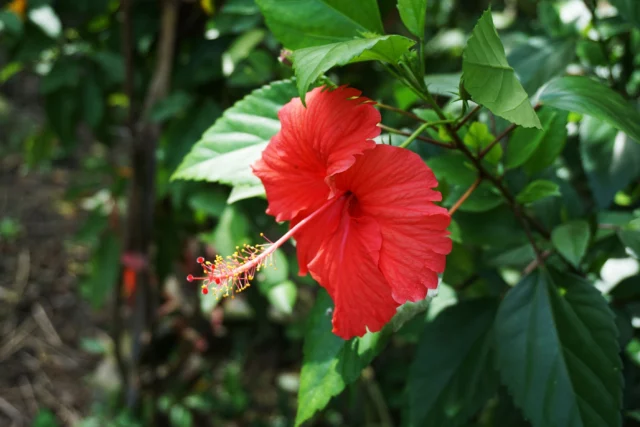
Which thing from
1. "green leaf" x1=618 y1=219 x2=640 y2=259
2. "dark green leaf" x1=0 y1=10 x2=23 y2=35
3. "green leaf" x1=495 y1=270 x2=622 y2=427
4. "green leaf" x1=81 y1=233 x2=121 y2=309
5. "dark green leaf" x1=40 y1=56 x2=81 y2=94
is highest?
"dark green leaf" x1=0 y1=10 x2=23 y2=35

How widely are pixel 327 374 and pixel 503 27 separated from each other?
45.0 inches

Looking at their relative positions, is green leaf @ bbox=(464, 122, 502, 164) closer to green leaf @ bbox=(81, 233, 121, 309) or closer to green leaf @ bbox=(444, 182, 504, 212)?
green leaf @ bbox=(444, 182, 504, 212)

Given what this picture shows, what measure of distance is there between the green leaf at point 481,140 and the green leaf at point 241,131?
0.81 feet

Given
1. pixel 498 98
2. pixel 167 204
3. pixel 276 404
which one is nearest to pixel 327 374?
pixel 498 98

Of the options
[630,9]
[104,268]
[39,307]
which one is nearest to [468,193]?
[630,9]

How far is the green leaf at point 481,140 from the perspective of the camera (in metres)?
0.76

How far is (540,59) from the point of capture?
3.35 feet

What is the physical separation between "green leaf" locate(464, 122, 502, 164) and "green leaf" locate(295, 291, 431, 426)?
0.23 metres

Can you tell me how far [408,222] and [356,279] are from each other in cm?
9

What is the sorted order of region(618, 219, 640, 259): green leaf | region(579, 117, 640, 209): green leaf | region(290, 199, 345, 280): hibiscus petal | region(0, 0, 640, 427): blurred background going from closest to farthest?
region(290, 199, 345, 280): hibiscus petal
region(618, 219, 640, 259): green leaf
region(579, 117, 640, 209): green leaf
region(0, 0, 640, 427): blurred background

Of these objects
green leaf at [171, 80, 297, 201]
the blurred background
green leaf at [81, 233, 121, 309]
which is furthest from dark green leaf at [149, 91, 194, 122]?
green leaf at [81, 233, 121, 309]

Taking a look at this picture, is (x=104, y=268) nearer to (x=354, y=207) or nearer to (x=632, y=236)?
(x=354, y=207)

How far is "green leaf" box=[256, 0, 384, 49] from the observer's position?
2.44 ft

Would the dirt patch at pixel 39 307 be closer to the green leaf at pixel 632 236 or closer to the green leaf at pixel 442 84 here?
the green leaf at pixel 442 84
